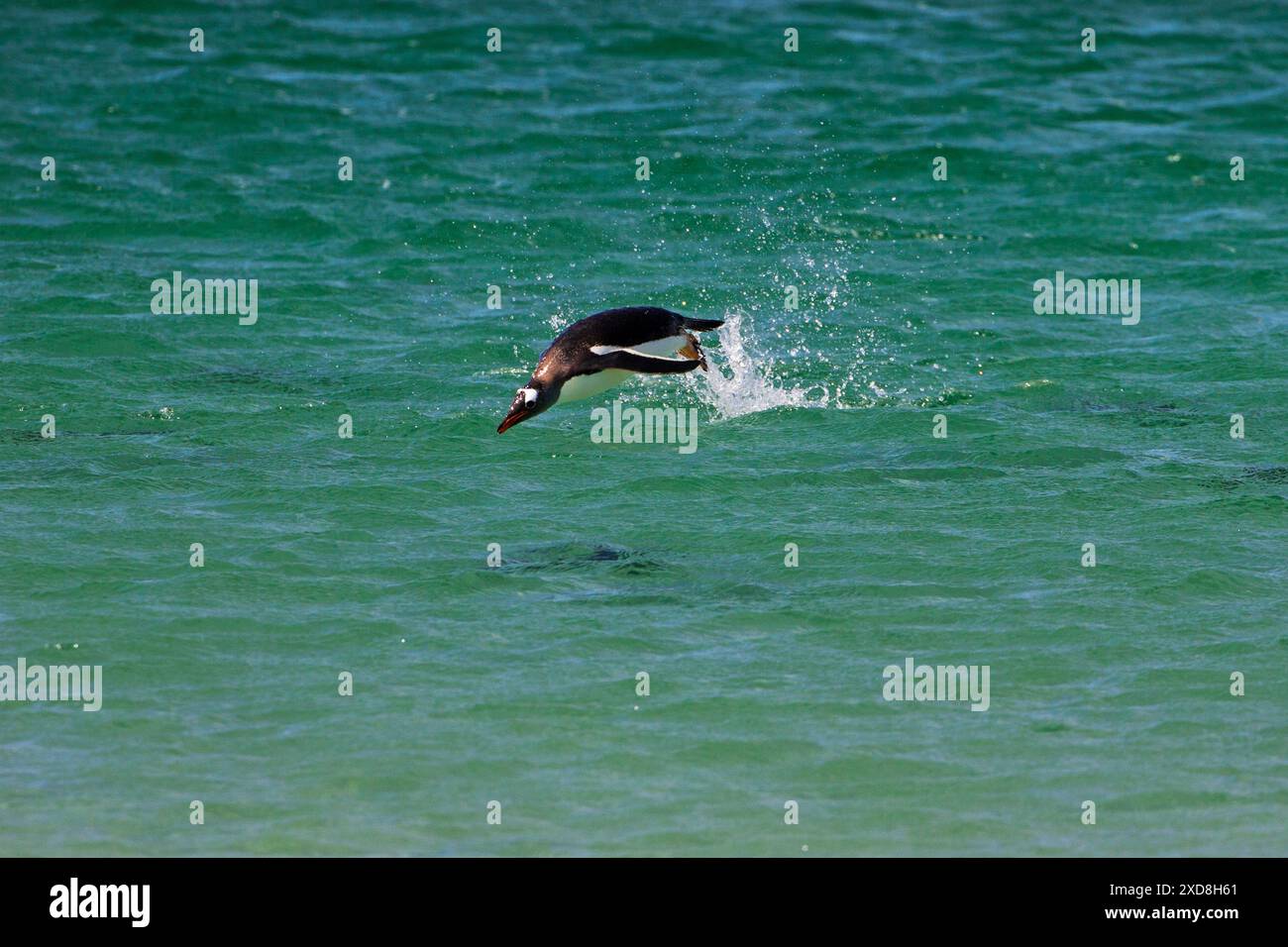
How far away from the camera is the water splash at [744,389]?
14.9 m

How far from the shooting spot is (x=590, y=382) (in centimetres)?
1272

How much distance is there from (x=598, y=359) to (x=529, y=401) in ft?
1.86

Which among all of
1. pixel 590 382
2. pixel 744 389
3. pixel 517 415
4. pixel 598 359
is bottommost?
pixel 517 415

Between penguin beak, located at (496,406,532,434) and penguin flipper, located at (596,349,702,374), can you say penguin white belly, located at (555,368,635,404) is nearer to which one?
penguin flipper, located at (596,349,702,374)

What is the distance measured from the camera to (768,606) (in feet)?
35.7

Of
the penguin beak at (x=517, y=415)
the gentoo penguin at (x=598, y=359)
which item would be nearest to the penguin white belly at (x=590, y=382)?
the gentoo penguin at (x=598, y=359)

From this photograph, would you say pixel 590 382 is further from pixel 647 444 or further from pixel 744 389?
pixel 744 389

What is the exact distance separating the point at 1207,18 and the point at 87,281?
16.1m

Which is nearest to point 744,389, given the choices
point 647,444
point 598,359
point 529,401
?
point 647,444

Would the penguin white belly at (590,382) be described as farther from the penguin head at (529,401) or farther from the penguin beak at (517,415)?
the penguin beak at (517,415)

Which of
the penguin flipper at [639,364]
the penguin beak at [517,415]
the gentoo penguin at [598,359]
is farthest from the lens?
the penguin flipper at [639,364]

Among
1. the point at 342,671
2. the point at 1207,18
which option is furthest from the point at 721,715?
the point at 1207,18

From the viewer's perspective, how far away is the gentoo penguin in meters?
12.5

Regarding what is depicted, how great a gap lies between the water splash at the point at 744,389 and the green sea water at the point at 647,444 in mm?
64
